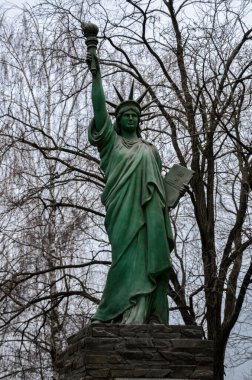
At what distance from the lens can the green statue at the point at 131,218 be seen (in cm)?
784

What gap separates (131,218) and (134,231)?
0.48ft

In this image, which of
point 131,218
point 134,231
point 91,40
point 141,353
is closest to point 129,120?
point 91,40

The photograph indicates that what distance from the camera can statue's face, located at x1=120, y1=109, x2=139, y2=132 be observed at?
862cm

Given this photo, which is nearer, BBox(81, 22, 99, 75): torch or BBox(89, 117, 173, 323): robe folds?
BBox(89, 117, 173, 323): robe folds

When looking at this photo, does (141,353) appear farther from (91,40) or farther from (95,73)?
(91,40)

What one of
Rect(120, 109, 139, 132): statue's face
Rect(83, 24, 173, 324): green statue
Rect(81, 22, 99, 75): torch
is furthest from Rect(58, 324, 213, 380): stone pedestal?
Rect(81, 22, 99, 75): torch

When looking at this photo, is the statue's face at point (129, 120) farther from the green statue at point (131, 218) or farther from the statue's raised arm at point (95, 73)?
the statue's raised arm at point (95, 73)

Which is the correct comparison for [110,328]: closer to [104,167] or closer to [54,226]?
[104,167]

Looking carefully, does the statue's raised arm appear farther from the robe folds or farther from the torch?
the robe folds

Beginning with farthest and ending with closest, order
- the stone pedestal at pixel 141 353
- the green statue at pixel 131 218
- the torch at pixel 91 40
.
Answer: the torch at pixel 91 40 < the green statue at pixel 131 218 < the stone pedestal at pixel 141 353

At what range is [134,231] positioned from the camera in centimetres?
804

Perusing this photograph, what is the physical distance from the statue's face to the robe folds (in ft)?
0.63

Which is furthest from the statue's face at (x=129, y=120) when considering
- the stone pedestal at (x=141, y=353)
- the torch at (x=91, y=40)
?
the stone pedestal at (x=141, y=353)

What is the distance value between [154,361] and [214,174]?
7124mm
